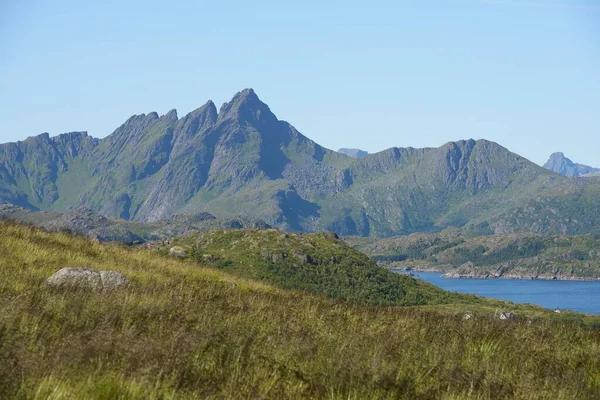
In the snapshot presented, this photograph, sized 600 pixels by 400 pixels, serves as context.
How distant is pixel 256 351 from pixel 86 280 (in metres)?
7.71

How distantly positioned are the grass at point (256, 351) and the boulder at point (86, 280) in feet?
2.21

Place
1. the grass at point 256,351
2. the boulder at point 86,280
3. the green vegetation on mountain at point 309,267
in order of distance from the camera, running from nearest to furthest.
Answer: the grass at point 256,351 < the boulder at point 86,280 < the green vegetation on mountain at point 309,267

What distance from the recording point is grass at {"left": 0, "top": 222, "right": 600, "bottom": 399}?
8.07 meters

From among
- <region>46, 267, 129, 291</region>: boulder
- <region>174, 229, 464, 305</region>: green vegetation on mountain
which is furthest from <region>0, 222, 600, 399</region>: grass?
<region>174, 229, 464, 305</region>: green vegetation on mountain

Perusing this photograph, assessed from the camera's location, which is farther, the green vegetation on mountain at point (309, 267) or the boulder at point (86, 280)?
the green vegetation on mountain at point (309, 267)

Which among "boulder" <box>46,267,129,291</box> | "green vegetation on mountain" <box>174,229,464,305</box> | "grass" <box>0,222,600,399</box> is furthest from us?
"green vegetation on mountain" <box>174,229,464,305</box>

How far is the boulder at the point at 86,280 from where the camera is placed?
15.2 metres

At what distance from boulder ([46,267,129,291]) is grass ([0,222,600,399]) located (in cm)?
67

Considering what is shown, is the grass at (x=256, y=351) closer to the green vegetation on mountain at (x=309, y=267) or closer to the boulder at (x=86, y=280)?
the boulder at (x=86, y=280)

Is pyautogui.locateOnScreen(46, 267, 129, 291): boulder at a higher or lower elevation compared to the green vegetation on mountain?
higher

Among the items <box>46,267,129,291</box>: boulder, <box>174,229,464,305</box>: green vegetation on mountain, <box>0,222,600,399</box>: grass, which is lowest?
<box>174,229,464,305</box>: green vegetation on mountain

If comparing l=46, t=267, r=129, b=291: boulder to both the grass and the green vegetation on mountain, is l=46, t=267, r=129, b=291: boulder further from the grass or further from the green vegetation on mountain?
the green vegetation on mountain

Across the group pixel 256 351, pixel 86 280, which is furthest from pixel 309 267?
pixel 256 351

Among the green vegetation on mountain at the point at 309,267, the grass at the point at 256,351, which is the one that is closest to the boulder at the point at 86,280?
the grass at the point at 256,351
